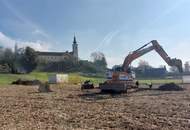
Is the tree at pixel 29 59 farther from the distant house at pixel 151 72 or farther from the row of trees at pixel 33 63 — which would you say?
the distant house at pixel 151 72

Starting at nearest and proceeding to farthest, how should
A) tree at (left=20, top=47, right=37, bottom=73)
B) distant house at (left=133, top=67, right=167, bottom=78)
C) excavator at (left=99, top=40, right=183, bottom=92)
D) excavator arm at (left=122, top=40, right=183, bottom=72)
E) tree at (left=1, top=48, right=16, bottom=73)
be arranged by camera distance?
excavator at (left=99, top=40, right=183, bottom=92) → excavator arm at (left=122, top=40, right=183, bottom=72) → tree at (left=1, top=48, right=16, bottom=73) → tree at (left=20, top=47, right=37, bottom=73) → distant house at (left=133, top=67, right=167, bottom=78)

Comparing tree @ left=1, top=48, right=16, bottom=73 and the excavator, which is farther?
tree @ left=1, top=48, right=16, bottom=73

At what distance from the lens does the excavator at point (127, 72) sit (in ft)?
92.8

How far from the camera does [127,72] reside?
31.8 metres

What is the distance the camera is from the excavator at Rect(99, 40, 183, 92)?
28281mm

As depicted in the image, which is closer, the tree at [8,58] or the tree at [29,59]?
the tree at [8,58]

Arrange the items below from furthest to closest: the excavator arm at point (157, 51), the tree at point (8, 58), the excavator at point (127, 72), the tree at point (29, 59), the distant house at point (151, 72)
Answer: the distant house at point (151, 72), the tree at point (29, 59), the tree at point (8, 58), the excavator arm at point (157, 51), the excavator at point (127, 72)

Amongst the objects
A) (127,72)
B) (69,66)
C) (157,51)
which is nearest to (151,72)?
(69,66)

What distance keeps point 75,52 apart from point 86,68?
1441 inches

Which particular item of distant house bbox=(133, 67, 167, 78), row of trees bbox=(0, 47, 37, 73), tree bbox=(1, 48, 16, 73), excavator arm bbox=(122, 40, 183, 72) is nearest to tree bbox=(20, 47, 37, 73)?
row of trees bbox=(0, 47, 37, 73)

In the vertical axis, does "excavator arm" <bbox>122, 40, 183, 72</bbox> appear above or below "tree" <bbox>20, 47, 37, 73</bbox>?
below

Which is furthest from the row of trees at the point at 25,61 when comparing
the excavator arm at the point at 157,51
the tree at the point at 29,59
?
the excavator arm at the point at 157,51

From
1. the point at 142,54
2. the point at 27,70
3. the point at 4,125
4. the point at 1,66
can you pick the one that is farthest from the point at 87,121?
the point at 27,70

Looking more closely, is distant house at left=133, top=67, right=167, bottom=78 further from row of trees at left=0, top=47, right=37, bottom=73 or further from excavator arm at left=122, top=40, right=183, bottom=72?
excavator arm at left=122, top=40, right=183, bottom=72
